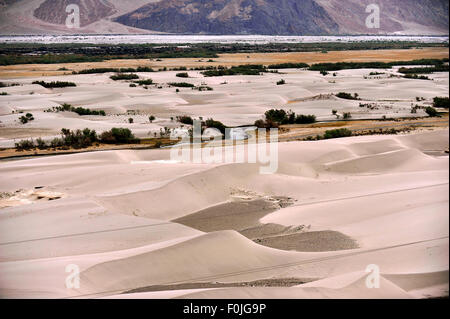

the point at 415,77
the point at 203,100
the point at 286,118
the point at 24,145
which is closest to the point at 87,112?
the point at 203,100

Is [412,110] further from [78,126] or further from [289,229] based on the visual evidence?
[289,229]

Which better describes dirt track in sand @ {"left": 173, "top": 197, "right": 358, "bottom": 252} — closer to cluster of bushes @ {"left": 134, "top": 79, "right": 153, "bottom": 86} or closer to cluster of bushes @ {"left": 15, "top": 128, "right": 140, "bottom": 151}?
cluster of bushes @ {"left": 15, "top": 128, "right": 140, "bottom": 151}

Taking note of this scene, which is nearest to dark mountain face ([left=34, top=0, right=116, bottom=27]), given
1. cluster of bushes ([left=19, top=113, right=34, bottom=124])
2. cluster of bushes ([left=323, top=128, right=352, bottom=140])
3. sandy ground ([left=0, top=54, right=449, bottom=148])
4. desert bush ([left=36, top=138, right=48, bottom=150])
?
sandy ground ([left=0, top=54, right=449, bottom=148])

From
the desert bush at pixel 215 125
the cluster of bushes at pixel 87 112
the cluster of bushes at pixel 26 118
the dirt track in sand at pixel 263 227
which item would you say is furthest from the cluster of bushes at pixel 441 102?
the cluster of bushes at pixel 26 118

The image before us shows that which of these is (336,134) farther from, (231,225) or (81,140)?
(231,225)
